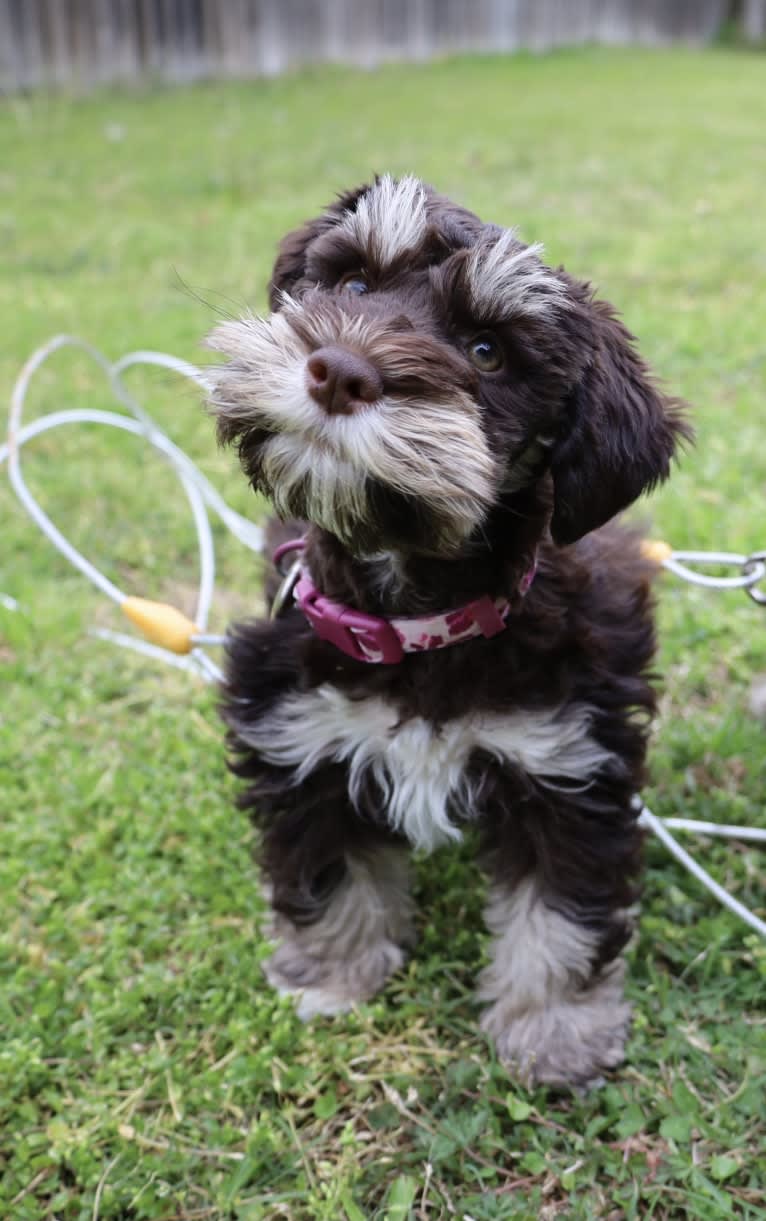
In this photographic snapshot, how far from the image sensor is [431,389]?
6.18 feet

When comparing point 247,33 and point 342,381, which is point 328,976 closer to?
point 342,381

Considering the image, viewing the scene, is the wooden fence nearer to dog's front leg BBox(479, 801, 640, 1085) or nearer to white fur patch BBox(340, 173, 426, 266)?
white fur patch BBox(340, 173, 426, 266)

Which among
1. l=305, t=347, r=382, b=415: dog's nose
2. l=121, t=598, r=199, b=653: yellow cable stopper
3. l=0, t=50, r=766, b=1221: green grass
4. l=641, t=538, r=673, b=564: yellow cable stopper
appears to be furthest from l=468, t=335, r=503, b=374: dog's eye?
l=121, t=598, r=199, b=653: yellow cable stopper

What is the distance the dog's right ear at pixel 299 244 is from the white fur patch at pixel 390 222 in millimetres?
216

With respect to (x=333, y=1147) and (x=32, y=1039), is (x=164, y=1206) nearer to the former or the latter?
(x=333, y=1147)

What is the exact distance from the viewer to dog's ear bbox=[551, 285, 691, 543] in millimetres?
2139

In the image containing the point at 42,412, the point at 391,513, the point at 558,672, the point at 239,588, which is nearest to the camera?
the point at 391,513

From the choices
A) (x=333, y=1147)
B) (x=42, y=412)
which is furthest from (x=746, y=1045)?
(x=42, y=412)

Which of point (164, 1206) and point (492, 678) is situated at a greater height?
point (492, 678)

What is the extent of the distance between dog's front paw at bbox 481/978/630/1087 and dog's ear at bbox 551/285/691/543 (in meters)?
1.10

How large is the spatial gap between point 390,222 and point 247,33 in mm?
14917

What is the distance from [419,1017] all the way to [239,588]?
2033 mm

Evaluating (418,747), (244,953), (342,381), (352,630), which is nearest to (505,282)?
(342,381)

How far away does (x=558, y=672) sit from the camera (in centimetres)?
237
